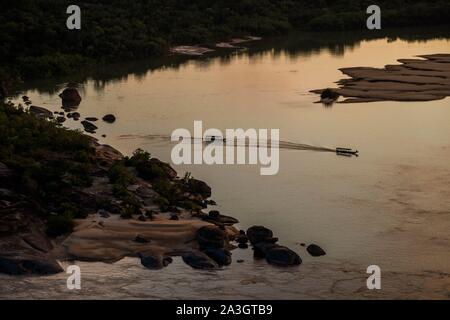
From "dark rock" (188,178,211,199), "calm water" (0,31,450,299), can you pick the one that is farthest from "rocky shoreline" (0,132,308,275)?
"dark rock" (188,178,211,199)

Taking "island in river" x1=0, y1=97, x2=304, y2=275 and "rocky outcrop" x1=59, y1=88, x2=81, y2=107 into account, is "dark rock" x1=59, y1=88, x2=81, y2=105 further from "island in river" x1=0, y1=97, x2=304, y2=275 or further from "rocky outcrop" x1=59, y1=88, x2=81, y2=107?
"island in river" x1=0, y1=97, x2=304, y2=275

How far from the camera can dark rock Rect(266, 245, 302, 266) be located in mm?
18625

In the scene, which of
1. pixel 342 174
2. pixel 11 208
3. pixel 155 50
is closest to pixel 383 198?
pixel 342 174

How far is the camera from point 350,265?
1870 centimetres

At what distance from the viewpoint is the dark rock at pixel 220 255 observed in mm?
18703

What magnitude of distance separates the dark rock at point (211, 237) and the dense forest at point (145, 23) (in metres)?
22.3

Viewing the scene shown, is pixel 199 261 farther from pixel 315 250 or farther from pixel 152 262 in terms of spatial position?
pixel 315 250

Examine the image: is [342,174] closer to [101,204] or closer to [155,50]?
[101,204]

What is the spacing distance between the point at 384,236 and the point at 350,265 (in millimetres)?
1809

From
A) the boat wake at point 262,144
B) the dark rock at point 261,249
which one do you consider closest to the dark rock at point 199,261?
the dark rock at point 261,249

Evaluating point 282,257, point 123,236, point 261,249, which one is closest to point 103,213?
point 123,236

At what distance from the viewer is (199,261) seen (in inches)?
736

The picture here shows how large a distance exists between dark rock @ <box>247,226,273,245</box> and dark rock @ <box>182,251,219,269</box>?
4.15ft

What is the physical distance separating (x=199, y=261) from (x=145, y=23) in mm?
37108
